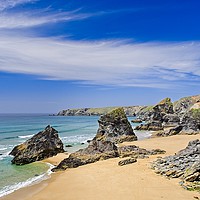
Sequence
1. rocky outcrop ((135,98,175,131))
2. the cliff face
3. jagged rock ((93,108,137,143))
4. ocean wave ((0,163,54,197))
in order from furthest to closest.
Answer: rocky outcrop ((135,98,175,131))
the cliff face
jagged rock ((93,108,137,143))
ocean wave ((0,163,54,197))

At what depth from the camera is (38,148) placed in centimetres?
3144

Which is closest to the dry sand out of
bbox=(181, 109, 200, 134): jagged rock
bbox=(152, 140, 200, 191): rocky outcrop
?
bbox=(152, 140, 200, 191): rocky outcrop

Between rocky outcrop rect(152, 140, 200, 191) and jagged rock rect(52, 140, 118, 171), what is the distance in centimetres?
757

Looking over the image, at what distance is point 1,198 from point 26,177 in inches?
236

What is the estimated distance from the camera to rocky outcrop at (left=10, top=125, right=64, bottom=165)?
2941 cm

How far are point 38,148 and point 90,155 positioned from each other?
745cm

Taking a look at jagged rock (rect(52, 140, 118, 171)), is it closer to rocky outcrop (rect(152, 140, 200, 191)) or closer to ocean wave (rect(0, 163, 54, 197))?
ocean wave (rect(0, 163, 54, 197))

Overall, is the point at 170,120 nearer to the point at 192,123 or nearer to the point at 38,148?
the point at 192,123

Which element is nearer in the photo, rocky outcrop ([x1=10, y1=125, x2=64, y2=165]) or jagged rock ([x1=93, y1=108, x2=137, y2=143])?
rocky outcrop ([x1=10, y1=125, x2=64, y2=165])

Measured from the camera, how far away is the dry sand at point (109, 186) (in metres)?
15.4

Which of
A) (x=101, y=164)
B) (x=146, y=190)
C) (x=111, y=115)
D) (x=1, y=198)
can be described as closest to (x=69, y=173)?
(x=101, y=164)

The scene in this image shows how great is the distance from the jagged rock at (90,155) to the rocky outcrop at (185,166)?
7570 millimetres

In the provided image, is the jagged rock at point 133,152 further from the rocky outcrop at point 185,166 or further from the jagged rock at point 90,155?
the rocky outcrop at point 185,166

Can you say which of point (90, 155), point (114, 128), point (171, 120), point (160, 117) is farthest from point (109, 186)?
point (171, 120)
